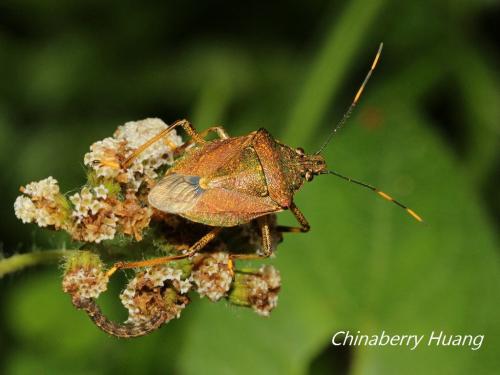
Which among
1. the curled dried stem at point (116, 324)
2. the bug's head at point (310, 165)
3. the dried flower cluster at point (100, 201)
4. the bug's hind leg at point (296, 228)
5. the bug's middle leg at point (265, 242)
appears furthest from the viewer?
the bug's head at point (310, 165)

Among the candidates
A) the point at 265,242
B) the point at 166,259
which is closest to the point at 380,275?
the point at 265,242

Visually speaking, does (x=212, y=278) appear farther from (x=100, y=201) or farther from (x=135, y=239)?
(x=100, y=201)

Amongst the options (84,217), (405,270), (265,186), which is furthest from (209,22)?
(84,217)

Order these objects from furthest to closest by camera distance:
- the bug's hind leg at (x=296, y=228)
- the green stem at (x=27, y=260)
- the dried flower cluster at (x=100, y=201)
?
the bug's hind leg at (x=296, y=228)
the green stem at (x=27, y=260)
the dried flower cluster at (x=100, y=201)

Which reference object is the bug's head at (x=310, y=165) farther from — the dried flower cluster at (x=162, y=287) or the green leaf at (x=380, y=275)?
the green leaf at (x=380, y=275)

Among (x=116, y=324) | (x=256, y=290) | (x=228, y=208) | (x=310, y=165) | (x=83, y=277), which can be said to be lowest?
(x=116, y=324)

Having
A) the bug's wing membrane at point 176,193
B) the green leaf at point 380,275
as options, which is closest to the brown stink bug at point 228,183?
the bug's wing membrane at point 176,193

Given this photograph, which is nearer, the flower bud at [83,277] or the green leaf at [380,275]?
the flower bud at [83,277]

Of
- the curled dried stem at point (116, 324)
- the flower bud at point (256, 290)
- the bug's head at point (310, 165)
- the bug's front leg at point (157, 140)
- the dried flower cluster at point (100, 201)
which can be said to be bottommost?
the curled dried stem at point (116, 324)
